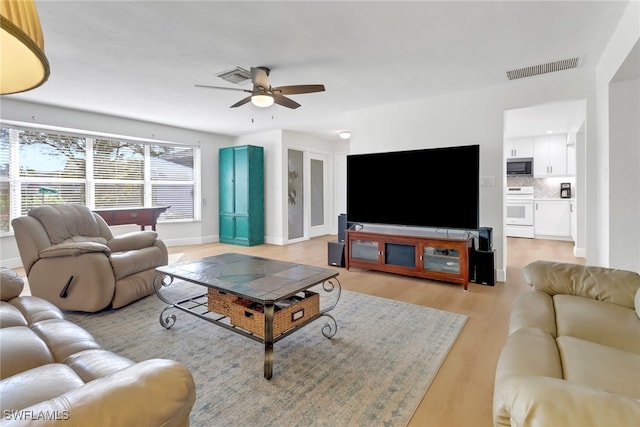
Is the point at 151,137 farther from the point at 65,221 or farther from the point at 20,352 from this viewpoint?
the point at 20,352

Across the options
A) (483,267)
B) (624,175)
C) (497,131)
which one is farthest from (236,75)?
(624,175)

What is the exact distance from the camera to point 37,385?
0.91 metres

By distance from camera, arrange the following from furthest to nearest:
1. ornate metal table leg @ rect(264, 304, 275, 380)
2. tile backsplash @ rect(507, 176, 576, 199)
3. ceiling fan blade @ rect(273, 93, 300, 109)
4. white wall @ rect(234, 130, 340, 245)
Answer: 1. tile backsplash @ rect(507, 176, 576, 199)
2. white wall @ rect(234, 130, 340, 245)
3. ceiling fan blade @ rect(273, 93, 300, 109)
4. ornate metal table leg @ rect(264, 304, 275, 380)

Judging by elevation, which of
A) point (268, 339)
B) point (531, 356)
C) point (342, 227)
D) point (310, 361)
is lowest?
point (310, 361)

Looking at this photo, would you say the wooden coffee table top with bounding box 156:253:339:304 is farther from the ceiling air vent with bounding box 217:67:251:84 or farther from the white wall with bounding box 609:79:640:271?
the white wall with bounding box 609:79:640:271

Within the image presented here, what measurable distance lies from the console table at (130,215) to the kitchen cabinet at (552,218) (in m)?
7.59

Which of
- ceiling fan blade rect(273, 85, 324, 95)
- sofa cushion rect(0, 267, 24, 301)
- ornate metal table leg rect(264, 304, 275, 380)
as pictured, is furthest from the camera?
ceiling fan blade rect(273, 85, 324, 95)

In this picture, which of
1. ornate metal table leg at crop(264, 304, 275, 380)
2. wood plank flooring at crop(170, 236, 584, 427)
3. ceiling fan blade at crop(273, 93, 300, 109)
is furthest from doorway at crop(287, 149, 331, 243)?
ornate metal table leg at crop(264, 304, 275, 380)

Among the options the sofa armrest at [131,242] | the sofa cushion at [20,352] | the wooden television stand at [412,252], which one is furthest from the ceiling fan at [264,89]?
the sofa cushion at [20,352]

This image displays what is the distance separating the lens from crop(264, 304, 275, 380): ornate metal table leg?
1.74 m

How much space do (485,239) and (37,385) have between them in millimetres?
3905

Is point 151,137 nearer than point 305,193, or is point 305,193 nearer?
point 151,137

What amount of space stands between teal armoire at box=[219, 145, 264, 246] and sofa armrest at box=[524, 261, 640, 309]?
5139 mm

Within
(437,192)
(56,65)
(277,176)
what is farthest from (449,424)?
(277,176)
